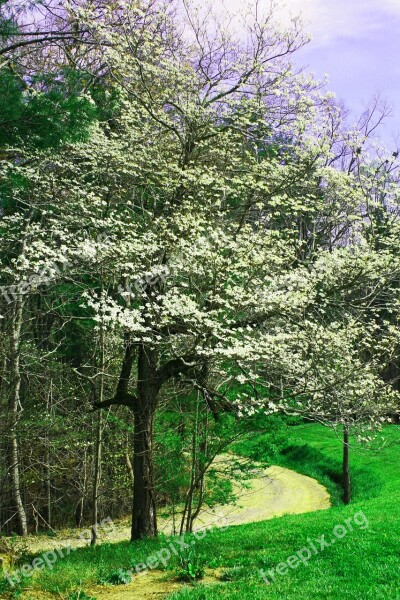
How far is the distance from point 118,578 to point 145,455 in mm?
3405

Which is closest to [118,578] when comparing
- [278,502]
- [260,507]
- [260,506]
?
[260,507]

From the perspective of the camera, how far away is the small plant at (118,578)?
22.5ft

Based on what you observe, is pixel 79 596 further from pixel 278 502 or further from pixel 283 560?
pixel 278 502

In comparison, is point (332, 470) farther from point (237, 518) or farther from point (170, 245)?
point (170, 245)

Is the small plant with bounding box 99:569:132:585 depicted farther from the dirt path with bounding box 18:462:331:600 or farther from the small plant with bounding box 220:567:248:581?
the small plant with bounding box 220:567:248:581

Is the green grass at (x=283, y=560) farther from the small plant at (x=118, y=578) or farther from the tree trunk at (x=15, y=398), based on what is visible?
the tree trunk at (x=15, y=398)

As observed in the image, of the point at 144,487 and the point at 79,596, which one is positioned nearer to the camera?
the point at 79,596

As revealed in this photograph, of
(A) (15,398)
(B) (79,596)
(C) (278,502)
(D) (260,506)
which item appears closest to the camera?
(B) (79,596)

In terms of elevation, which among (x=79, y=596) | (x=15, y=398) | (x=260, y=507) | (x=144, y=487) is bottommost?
(x=260, y=507)

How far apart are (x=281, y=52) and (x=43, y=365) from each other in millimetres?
8931

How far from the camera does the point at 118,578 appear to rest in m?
6.91

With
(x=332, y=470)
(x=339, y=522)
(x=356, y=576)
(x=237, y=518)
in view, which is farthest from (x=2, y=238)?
(x=332, y=470)

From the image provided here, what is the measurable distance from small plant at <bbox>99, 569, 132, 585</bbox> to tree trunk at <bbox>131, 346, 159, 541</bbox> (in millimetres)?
2962

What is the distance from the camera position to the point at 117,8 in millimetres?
12156
